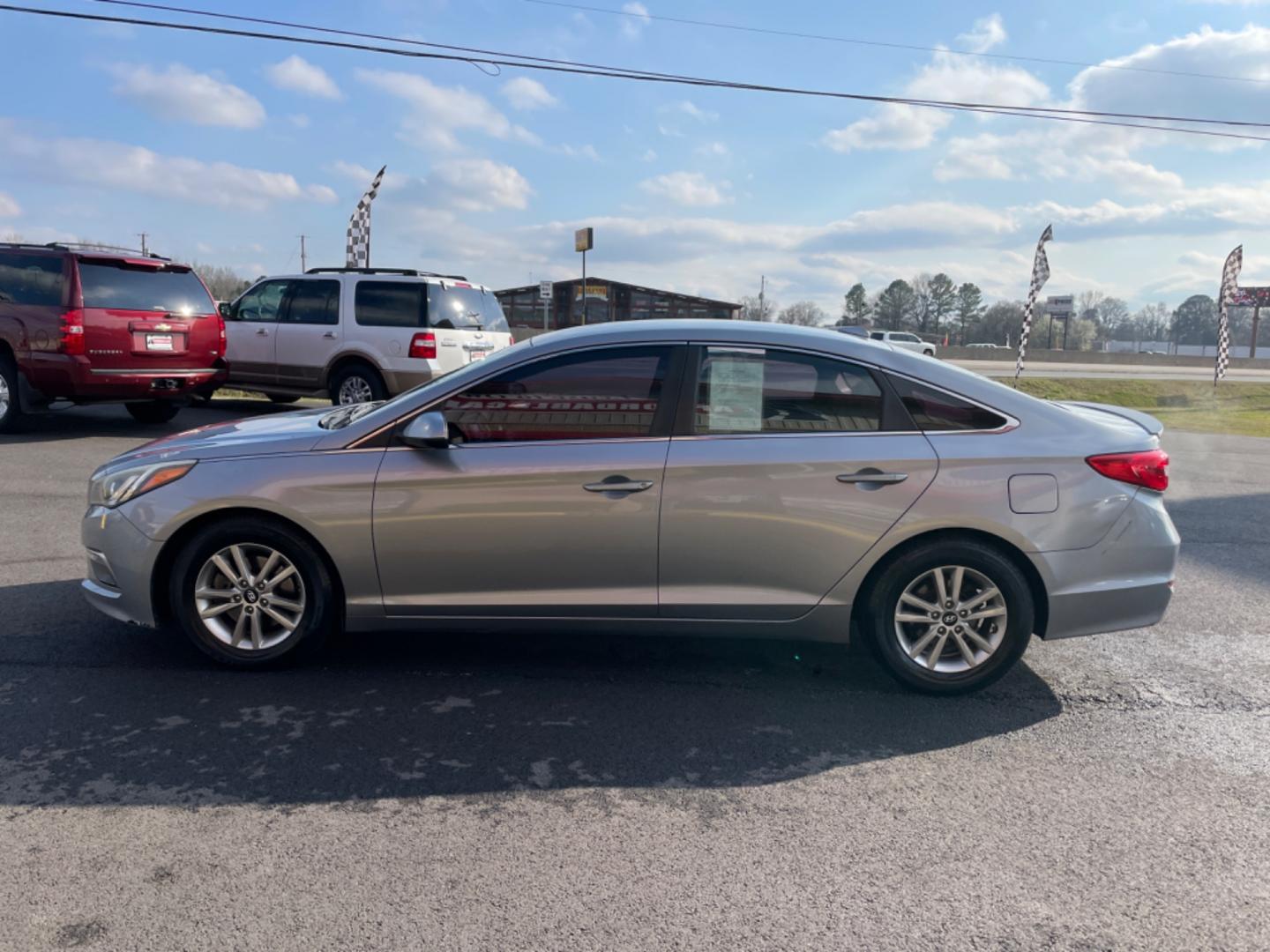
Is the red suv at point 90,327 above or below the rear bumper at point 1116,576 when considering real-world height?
above

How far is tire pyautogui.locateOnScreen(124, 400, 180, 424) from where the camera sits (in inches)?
500

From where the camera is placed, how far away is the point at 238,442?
442cm

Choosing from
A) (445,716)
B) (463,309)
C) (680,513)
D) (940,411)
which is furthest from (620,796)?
(463,309)

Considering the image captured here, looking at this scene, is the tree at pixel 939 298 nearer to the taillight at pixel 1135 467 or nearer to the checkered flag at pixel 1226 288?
the checkered flag at pixel 1226 288

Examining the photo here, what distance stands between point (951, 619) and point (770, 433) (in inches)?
44.5

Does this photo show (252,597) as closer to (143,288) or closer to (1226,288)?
(143,288)

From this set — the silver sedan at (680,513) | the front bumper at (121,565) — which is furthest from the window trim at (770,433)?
the front bumper at (121,565)

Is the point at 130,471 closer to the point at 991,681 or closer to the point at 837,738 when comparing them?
the point at 837,738

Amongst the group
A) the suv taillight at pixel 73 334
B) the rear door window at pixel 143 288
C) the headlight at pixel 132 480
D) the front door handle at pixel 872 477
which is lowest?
the headlight at pixel 132 480

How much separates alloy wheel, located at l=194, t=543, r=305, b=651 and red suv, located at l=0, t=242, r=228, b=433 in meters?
7.41

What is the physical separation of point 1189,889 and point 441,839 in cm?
226

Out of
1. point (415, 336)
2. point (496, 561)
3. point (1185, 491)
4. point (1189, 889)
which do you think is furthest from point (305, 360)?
Answer: point (1189, 889)

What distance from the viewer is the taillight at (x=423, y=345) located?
12.3 metres

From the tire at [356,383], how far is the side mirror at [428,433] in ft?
28.8
